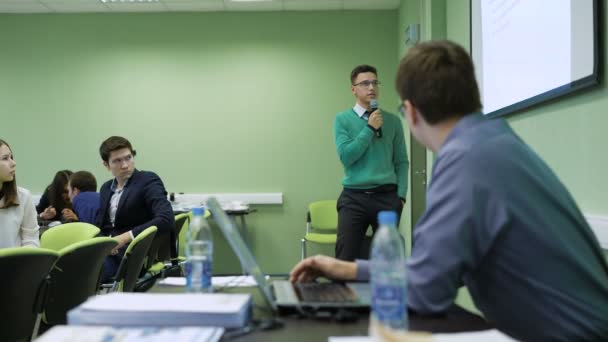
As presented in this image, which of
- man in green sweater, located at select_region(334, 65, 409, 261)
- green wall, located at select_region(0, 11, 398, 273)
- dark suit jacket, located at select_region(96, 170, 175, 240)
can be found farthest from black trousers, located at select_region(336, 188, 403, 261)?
green wall, located at select_region(0, 11, 398, 273)

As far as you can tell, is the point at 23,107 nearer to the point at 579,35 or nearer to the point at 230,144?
the point at 230,144

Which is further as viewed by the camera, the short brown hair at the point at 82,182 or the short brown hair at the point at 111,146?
the short brown hair at the point at 82,182

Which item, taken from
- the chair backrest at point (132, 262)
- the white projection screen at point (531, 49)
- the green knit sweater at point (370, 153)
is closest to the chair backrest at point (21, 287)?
the chair backrest at point (132, 262)

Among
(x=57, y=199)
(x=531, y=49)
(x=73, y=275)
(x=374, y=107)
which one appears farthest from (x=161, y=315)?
(x=57, y=199)

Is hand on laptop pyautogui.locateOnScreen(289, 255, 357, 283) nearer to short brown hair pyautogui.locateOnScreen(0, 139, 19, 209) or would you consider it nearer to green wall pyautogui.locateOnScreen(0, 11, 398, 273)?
short brown hair pyautogui.locateOnScreen(0, 139, 19, 209)

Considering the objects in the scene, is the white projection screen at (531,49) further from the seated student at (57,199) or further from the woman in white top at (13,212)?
the seated student at (57,199)

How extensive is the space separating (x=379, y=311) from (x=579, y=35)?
1380 mm

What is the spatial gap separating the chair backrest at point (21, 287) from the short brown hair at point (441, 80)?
1444 millimetres

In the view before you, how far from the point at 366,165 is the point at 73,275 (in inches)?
65.0

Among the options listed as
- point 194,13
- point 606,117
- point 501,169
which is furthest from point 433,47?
point 194,13

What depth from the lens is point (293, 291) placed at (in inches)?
44.6

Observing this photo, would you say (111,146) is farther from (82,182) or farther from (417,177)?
(417,177)

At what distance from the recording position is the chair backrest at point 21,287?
63.9 inches

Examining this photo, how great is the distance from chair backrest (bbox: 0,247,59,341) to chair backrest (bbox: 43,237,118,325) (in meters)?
0.07
